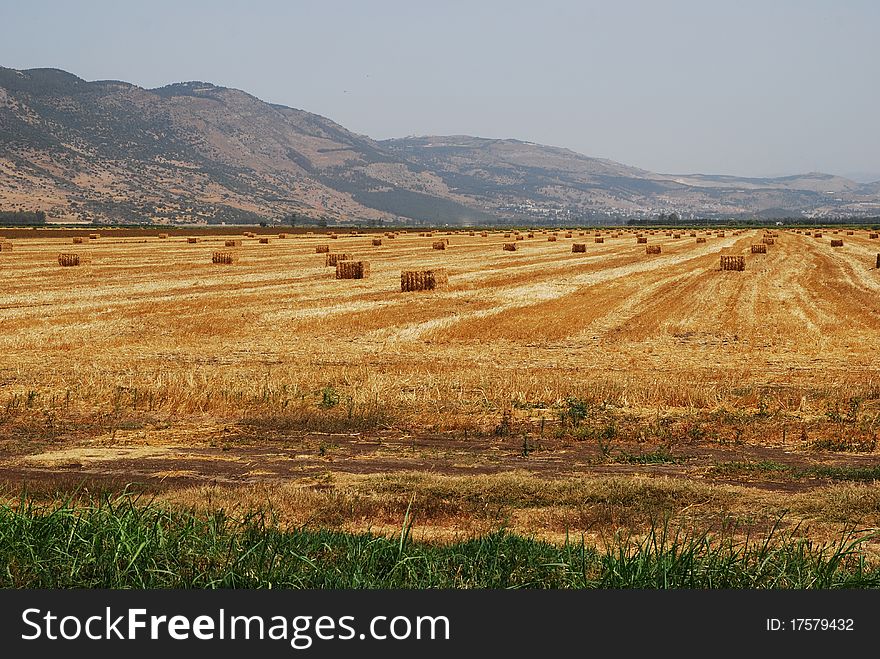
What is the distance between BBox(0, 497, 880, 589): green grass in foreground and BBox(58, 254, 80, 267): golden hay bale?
41.0m

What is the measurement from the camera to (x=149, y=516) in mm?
6910

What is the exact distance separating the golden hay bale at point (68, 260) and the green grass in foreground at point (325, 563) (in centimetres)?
4097

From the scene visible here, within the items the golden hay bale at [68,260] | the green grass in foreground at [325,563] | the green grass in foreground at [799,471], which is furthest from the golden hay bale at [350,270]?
the green grass in foreground at [325,563]

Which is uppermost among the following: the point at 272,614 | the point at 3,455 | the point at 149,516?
the point at 272,614

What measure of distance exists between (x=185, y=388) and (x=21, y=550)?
9362 mm

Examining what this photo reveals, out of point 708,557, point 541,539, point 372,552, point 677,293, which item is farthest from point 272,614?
point 677,293

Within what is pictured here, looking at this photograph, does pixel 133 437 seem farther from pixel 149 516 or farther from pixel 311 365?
pixel 149 516

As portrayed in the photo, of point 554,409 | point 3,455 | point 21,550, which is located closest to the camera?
point 21,550

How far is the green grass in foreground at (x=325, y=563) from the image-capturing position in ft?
18.7

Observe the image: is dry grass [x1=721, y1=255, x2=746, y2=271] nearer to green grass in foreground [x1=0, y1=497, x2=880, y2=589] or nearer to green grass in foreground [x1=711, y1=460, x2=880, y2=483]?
green grass in foreground [x1=711, y1=460, x2=880, y2=483]

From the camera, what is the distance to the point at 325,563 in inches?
241

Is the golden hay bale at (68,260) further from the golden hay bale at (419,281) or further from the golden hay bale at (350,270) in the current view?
the golden hay bale at (419,281)

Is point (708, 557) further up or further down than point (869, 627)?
further down

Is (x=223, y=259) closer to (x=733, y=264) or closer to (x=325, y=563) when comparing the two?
(x=733, y=264)
